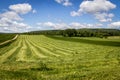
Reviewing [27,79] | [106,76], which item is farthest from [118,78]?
[27,79]

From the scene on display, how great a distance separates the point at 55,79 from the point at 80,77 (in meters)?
1.60

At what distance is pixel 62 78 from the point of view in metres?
12.5

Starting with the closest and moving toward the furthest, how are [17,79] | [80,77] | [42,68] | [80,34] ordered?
[17,79] → [80,77] → [42,68] → [80,34]

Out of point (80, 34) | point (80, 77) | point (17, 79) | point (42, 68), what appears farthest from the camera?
point (80, 34)

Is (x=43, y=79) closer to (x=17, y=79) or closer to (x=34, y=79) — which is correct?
(x=34, y=79)

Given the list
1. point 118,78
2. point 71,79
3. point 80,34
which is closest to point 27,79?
point 71,79

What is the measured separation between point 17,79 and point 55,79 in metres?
2.27

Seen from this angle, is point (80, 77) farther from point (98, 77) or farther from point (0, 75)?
point (0, 75)

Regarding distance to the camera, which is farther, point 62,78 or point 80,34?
point 80,34

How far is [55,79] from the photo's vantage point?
12367mm

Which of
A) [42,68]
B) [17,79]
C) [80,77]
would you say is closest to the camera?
[17,79]

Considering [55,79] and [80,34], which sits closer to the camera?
[55,79]

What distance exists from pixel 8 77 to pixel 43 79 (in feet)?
6.88

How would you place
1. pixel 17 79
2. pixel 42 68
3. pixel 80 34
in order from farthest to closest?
pixel 80 34 → pixel 42 68 → pixel 17 79
